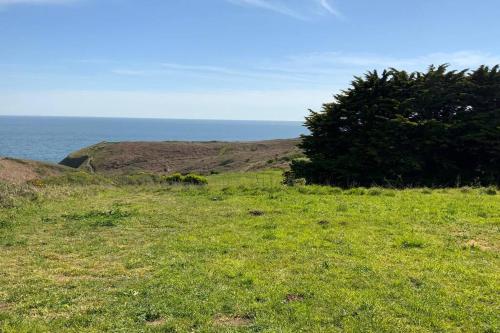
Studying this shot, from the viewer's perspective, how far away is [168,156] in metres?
85.4

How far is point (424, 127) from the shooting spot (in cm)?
2431

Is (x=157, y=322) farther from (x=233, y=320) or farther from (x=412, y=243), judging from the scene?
(x=412, y=243)

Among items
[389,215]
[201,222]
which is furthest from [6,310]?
Result: [389,215]

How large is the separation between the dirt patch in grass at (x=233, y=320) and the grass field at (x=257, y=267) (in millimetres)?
33

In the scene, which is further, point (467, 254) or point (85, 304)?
point (467, 254)

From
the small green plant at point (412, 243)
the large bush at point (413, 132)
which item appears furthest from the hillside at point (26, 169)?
the small green plant at point (412, 243)

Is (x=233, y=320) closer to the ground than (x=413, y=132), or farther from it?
closer to the ground

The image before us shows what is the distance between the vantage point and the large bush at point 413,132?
24000 millimetres

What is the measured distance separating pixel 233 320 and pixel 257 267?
2.36 m

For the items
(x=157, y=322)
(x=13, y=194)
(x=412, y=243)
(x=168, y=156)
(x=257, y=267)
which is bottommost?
(x=168, y=156)

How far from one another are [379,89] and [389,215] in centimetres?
1405

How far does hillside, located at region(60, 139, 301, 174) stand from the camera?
231 feet

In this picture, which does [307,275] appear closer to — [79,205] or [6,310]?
[6,310]

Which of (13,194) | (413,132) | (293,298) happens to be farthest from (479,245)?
(13,194)
